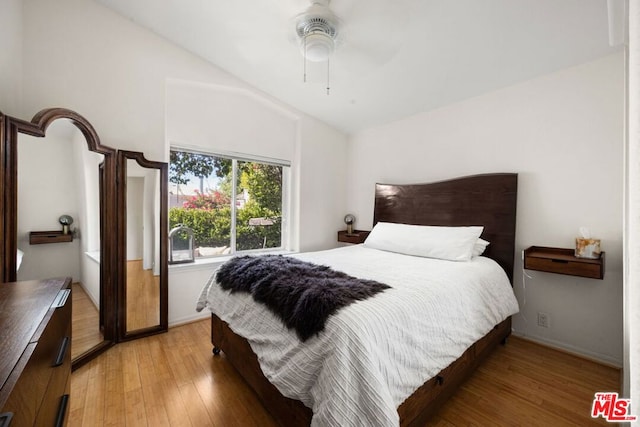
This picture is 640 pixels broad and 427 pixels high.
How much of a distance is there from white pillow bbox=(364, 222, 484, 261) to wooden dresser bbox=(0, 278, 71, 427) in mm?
2518

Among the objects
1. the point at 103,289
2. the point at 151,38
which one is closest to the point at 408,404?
the point at 103,289

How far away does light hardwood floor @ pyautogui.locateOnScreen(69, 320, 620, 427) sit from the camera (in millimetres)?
1656

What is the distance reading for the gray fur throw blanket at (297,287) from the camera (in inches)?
54.1

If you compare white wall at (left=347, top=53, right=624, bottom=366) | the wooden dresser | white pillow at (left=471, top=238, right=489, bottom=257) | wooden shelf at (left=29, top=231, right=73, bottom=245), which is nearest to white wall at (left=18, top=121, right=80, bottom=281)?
wooden shelf at (left=29, top=231, right=73, bottom=245)

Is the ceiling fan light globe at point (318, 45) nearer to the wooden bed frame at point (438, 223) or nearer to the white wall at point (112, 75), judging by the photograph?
the white wall at point (112, 75)

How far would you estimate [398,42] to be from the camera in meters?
2.28

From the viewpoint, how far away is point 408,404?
4.63 feet

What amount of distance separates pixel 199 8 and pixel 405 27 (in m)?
1.67

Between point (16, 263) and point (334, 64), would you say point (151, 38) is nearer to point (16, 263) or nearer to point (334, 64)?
Answer: point (334, 64)

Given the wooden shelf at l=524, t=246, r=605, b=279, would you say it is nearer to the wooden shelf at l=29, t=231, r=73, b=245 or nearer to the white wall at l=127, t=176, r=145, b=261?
the white wall at l=127, t=176, r=145, b=261

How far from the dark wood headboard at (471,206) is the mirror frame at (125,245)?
8.25 feet

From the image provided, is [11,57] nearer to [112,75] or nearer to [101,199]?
[112,75]

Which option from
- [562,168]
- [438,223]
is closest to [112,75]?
[438,223]

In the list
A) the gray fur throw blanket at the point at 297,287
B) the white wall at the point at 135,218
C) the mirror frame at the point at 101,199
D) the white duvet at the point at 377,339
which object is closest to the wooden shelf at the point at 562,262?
the white duvet at the point at 377,339
